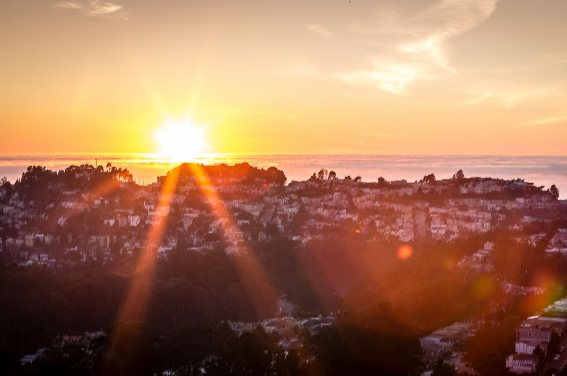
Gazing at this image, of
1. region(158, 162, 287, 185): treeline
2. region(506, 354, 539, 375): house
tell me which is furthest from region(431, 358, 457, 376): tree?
region(158, 162, 287, 185): treeline

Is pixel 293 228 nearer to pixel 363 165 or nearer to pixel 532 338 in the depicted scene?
pixel 532 338

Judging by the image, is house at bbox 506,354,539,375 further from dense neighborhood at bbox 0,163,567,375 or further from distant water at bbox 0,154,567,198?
distant water at bbox 0,154,567,198

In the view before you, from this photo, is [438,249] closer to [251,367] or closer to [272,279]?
[272,279]

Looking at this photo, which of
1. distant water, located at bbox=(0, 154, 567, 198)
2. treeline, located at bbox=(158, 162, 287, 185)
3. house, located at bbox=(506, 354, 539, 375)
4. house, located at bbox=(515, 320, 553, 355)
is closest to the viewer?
house, located at bbox=(506, 354, 539, 375)

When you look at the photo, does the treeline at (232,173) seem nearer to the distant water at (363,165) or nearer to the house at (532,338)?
the distant water at (363,165)

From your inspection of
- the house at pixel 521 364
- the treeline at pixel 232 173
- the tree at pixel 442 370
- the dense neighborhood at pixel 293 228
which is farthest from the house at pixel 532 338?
the treeline at pixel 232 173

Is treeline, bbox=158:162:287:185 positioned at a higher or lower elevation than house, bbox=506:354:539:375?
higher

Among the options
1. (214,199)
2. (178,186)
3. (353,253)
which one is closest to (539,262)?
(353,253)

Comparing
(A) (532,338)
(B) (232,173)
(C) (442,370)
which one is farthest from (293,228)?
(C) (442,370)
